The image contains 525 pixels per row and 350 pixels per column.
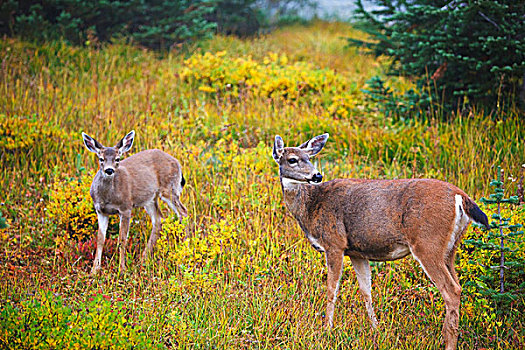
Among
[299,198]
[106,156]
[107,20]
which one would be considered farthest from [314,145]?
[107,20]

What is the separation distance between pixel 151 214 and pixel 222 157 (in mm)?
1337

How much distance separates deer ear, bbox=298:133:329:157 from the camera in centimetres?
515

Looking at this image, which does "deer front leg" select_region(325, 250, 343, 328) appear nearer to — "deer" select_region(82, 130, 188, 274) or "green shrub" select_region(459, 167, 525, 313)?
"green shrub" select_region(459, 167, 525, 313)

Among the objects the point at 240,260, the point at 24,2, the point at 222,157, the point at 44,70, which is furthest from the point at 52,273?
the point at 24,2

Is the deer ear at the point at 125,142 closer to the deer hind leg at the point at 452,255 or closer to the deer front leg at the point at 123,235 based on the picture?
the deer front leg at the point at 123,235

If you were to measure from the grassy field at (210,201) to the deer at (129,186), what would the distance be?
0.61ft

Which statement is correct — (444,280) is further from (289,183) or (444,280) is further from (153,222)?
(153,222)

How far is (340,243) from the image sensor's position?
15.2 ft

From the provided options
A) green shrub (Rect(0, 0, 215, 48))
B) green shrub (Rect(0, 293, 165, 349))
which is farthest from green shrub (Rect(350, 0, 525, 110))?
green shrub (Rect(0, 293, 165, 349))

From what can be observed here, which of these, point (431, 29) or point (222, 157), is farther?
point (431, 29)

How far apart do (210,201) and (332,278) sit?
2507 millimetres

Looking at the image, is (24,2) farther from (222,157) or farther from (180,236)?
(180,236)

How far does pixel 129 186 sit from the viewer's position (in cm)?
598

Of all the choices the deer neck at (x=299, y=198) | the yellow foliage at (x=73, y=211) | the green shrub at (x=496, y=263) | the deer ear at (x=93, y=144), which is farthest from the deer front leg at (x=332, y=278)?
the yellow foliage at (x=73, y=211)
